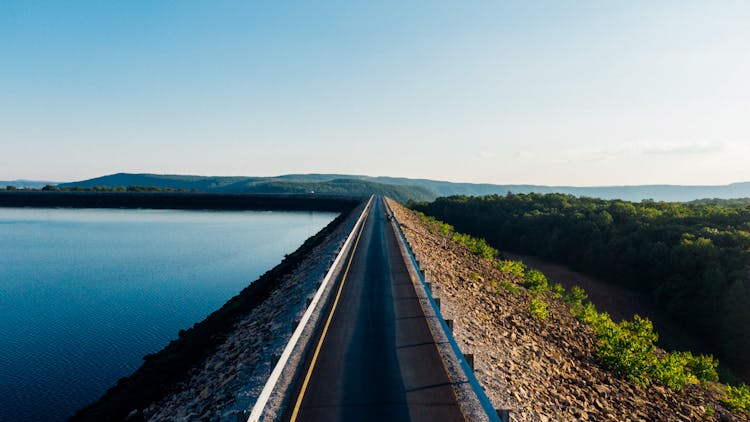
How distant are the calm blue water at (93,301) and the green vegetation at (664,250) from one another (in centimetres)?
4336

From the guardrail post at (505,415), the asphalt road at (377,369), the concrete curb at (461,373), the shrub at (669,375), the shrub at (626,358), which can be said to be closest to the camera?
the guardrail post at (505,415)

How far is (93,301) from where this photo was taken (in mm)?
32406

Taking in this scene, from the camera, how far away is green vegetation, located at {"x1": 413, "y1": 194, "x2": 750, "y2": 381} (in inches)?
1425

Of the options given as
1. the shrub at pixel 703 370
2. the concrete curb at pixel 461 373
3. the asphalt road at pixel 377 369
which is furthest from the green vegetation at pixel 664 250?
the asphalt road at pixel 377 369

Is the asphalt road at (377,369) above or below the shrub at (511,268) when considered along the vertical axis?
above

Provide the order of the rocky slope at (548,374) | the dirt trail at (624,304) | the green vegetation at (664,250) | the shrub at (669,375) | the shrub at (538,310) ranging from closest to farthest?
the rocky slope at (548,374), the shrub at (669,375), the shrub at (538,310), the green vegetation at (664,250), the dirt trail at (624,304)

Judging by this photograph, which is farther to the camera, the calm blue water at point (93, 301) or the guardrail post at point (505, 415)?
the calm blue water at point (93, 301)

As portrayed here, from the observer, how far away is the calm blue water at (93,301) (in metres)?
19.0

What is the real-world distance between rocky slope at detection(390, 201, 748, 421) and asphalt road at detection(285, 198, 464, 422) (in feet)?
4.85

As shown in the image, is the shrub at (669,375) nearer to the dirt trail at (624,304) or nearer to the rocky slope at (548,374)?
the rocky slope at (548,374)

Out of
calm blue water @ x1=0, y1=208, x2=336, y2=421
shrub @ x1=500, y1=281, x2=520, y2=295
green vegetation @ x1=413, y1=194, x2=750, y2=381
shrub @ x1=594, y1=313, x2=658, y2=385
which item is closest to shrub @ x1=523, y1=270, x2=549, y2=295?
shrub @ x1=500, y1=281, x2=520, y2=295

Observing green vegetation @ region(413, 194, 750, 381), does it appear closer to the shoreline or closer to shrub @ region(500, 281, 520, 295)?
shrub @ region(500, 281, 520, 295)

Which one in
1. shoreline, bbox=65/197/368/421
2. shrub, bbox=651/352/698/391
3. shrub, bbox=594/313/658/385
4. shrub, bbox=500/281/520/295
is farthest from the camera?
shrub, bbox=500/281/520/295

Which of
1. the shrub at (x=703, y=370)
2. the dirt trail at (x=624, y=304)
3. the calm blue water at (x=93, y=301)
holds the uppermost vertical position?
the calm blue water at (x=93, y=301)
